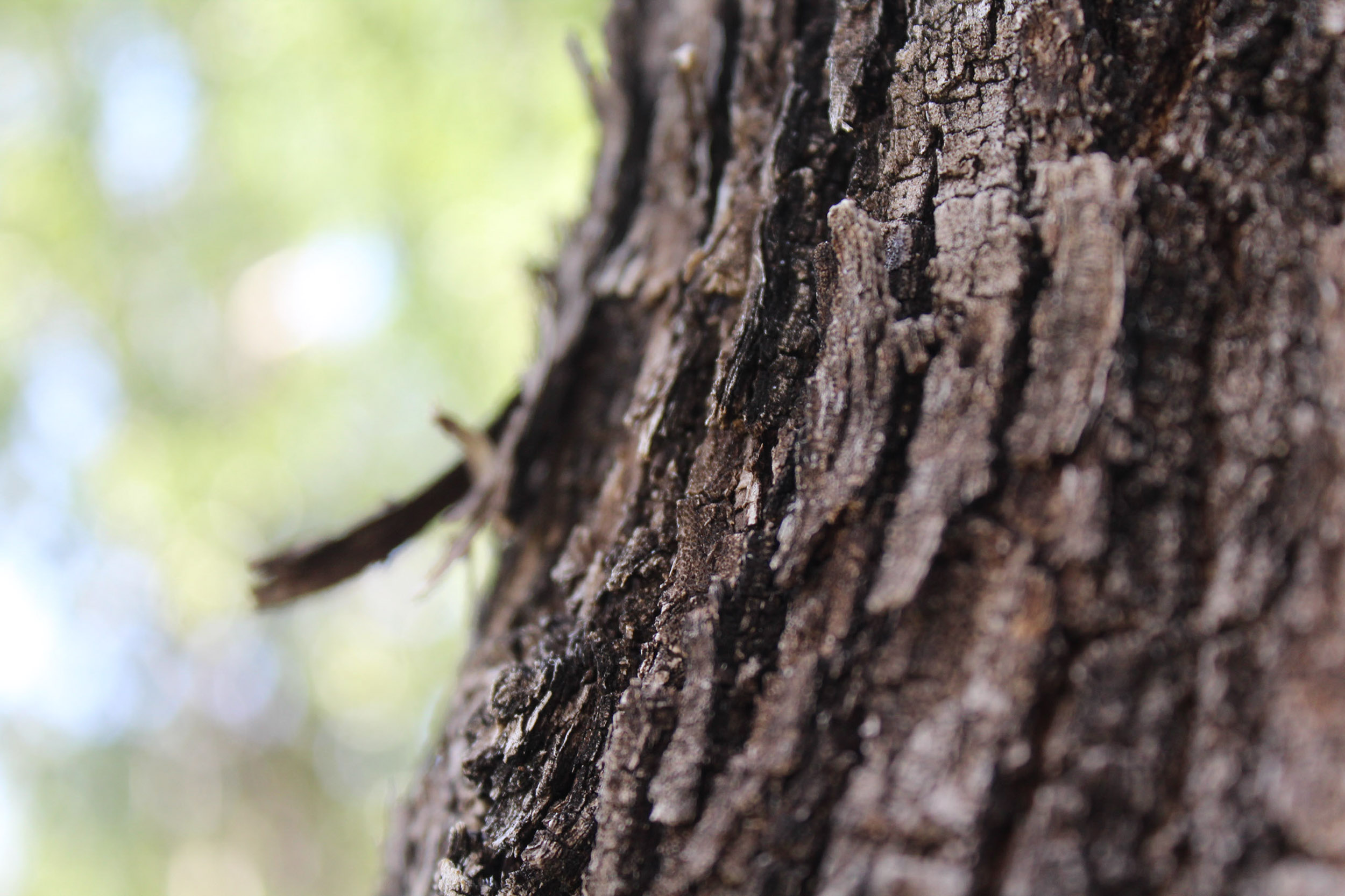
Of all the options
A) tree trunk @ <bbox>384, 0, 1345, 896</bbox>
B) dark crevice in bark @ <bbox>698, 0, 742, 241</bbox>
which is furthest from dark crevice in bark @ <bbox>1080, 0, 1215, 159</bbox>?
dark crevice in bark @ <bbox>698, 0, 742, 241</bbox>

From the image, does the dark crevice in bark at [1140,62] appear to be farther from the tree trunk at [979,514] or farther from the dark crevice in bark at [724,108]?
the dark crevice in bark at [724,108]

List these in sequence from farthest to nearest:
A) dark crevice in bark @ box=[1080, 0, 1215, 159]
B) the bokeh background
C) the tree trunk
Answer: the bokeh background, dark crevice in bark @ box=[1080, 0, 1215, 159], the tree trunk

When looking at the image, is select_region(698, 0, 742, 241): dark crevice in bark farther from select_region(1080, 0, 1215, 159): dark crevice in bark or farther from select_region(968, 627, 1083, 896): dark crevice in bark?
select_region(968, 627, 1083, 896): dark crevice in bark

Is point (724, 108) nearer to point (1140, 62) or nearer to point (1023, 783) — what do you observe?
point (1140, 62)

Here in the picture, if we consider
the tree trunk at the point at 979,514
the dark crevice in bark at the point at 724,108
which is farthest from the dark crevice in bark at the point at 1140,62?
the dark crevice in bark at the point at 724,108

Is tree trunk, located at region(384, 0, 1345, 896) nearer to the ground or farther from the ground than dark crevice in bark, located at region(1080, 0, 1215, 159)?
nearer to the ground

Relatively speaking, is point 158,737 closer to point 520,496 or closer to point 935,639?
point 520,496

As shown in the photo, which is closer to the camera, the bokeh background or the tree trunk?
the tree trunk
